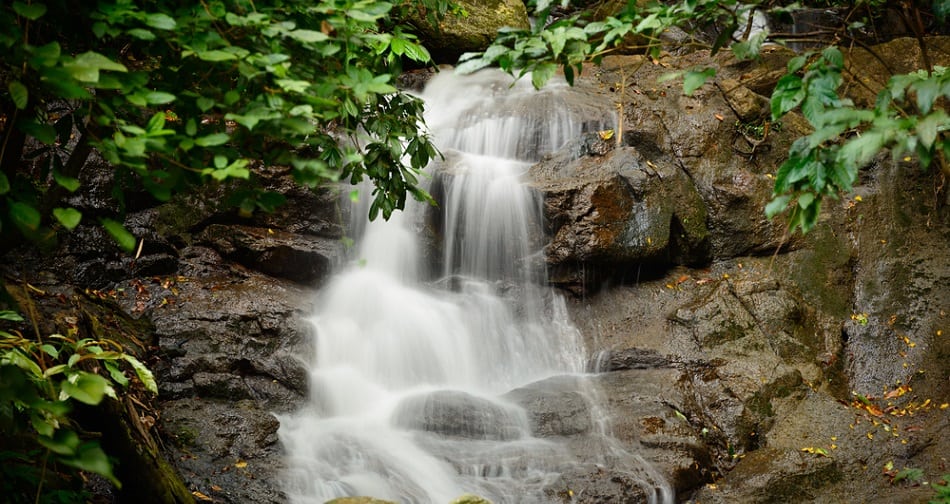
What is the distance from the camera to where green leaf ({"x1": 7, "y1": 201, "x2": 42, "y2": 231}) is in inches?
97.0

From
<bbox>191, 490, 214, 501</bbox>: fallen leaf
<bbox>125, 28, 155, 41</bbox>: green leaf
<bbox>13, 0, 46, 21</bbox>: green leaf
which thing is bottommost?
<bbox>191, 490, 214, 501</bbox>: fallen leaf

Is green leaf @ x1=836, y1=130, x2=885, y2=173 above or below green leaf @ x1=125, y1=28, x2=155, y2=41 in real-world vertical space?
below

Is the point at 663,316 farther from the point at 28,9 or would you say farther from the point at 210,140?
the point at 28,9

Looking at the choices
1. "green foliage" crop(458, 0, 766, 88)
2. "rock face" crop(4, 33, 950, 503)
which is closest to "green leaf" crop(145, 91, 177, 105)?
"green foliage" crop(458, 0, 766, 88)

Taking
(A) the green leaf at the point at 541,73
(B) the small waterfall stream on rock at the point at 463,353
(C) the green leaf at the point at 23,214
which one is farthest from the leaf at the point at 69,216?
(B) the small waterfall stream on rock at the point at 463,353

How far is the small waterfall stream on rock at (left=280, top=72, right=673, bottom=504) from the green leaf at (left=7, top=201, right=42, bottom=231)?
2.92 metres

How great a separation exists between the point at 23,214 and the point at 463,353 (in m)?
5.11

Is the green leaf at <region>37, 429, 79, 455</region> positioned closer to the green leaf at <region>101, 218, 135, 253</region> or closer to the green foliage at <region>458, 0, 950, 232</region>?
the green leaf at <region>101, 218, 135, 253</region>

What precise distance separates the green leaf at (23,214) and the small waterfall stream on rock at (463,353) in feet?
9.57

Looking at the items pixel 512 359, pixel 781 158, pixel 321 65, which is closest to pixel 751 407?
pixel 512 359

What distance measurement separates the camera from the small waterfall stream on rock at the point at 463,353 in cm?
539

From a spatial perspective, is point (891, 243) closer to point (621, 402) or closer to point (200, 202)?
point (621, 402)

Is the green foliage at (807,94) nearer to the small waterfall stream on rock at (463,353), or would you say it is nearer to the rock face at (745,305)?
the small waterfall stream on rock at (463,353)

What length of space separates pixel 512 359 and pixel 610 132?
2.91 metres
